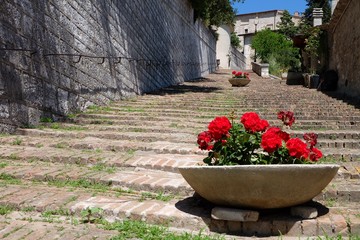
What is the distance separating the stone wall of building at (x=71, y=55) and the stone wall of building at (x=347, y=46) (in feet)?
19.3

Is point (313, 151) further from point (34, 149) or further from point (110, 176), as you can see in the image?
point (34, 149)

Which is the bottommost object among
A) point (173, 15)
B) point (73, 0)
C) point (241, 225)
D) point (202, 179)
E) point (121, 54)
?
point (241, 225)

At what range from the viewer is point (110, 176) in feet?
13.3

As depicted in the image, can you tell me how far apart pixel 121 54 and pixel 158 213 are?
299 inches

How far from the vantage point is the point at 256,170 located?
2734 millimetres

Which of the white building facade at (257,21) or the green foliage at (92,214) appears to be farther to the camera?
the white building facade at (257,21)

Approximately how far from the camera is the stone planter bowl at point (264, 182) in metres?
2.73

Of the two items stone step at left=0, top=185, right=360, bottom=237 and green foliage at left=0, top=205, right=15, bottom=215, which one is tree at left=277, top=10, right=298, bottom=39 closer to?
stone step at left=0, top=185, right=360, bottom=237

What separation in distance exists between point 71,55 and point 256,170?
5.57 meters

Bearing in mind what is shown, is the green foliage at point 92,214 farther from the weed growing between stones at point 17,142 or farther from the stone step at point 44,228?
the weed growing between stones at point 17,142

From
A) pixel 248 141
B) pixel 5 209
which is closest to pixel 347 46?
pixel 248 141

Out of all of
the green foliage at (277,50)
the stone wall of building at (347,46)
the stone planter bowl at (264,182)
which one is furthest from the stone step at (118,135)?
the green foliage at (277,50)

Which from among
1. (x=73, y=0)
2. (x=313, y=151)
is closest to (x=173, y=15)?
(x=73, y=0)

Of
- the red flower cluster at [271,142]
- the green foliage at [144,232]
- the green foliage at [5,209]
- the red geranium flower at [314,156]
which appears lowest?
the green foliage at [144,232]
